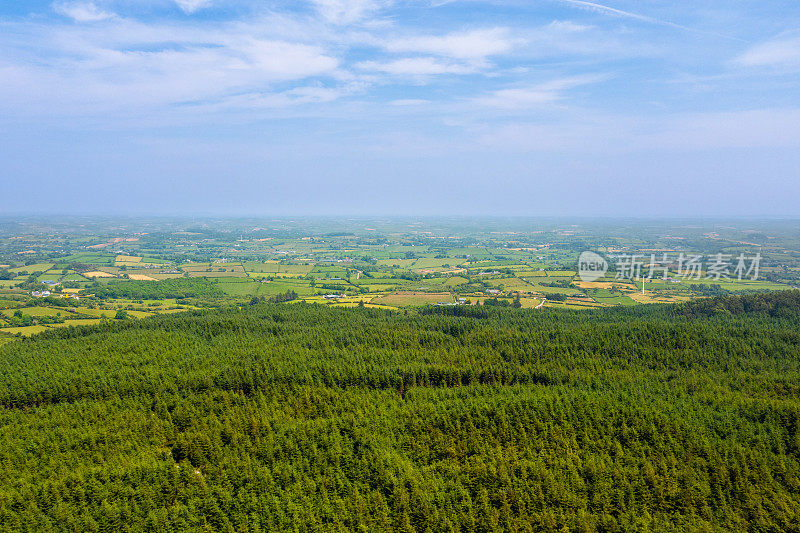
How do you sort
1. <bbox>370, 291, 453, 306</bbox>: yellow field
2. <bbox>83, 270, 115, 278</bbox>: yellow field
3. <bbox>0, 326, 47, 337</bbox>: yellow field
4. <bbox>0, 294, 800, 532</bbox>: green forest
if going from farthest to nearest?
<bbox>83, 270, 115, 278</bbox>: yellow field, <bbox>370, 291, 453, 306</bbox>: yellow field, <bbox>0, 326, 47, 337</bbox>: yellow field, <bbox>0, 294, 800, 532</bbox>: green forest

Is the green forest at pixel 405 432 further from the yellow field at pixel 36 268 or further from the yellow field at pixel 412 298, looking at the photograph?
the yellow field at pixel 36 268

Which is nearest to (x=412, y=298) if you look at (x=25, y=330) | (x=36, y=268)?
(x=25, y=330)

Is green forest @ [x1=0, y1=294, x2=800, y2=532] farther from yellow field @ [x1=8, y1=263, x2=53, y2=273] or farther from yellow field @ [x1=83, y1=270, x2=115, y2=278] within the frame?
yellow field @ [x1=8, y1=263, x2=53, y2=273]

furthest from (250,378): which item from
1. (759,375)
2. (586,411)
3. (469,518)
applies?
(759,375)

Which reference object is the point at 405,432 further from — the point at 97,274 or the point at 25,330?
the point at 97,274

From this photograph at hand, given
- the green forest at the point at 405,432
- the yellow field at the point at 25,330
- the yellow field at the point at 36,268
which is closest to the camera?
the green forest at the point at 405,432

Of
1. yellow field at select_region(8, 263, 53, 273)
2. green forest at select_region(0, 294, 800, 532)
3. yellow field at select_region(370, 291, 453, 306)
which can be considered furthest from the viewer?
yellow field at select_region(8, 263, 53, 273)

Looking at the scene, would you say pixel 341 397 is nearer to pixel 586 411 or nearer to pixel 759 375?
pixel 586 411

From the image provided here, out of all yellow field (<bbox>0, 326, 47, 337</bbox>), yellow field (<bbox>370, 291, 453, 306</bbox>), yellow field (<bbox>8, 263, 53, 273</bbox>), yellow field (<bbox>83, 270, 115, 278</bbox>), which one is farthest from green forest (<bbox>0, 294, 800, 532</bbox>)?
yellow field (<bbox>8, 263, 53, 273</bbox>)

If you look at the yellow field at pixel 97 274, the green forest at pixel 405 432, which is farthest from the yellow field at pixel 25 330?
→ the yellow field at pixel 97 274
